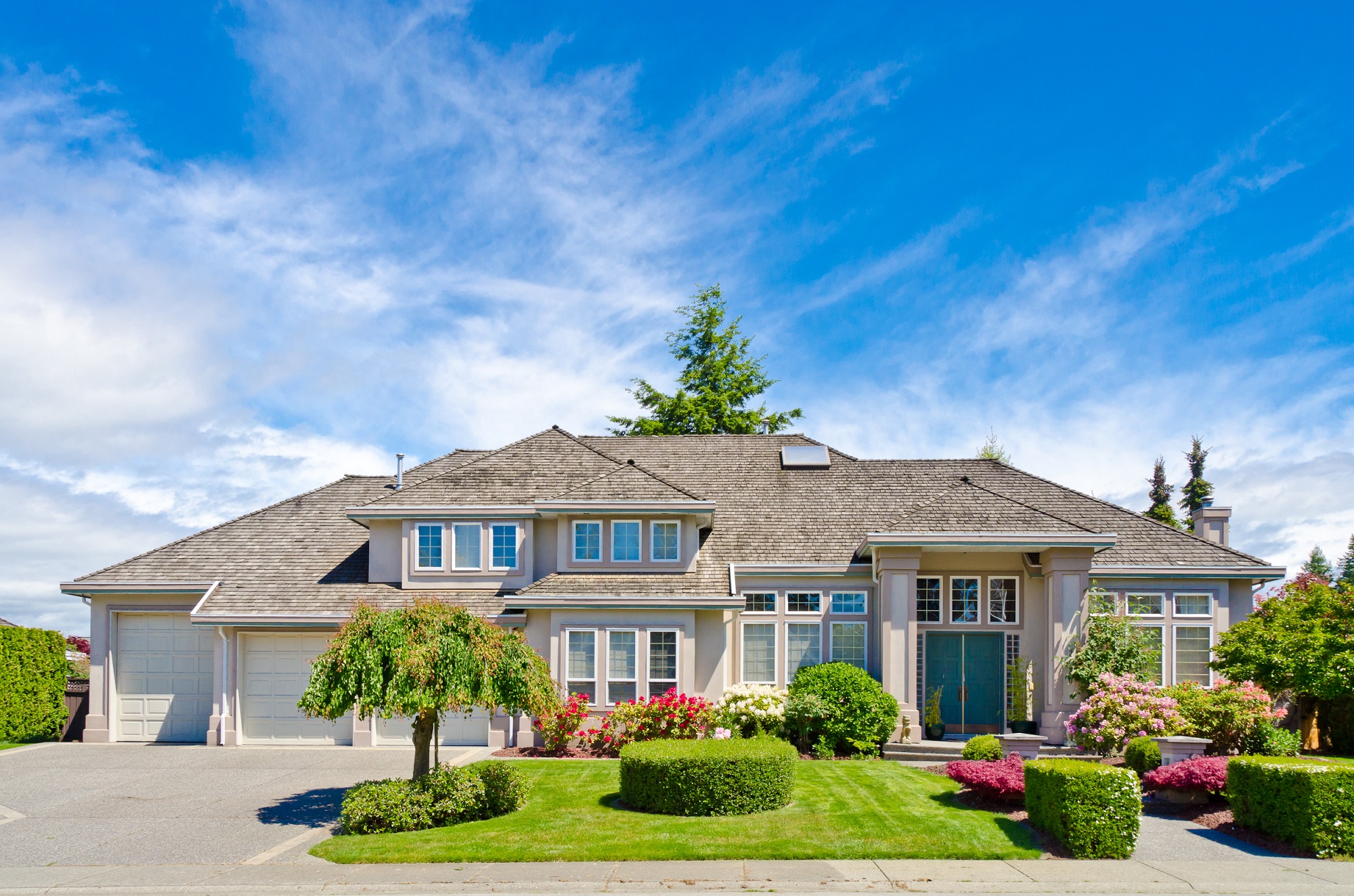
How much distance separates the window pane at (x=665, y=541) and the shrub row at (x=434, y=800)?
7.94 m

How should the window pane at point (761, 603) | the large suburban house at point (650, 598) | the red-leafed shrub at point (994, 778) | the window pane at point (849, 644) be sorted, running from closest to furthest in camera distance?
1. the red-leafed shrub at point (994, 778)
2. the large suburban house at point (650, 598)
3. the window pane at point (849, 644)
4. the window pane at point (761, 603)

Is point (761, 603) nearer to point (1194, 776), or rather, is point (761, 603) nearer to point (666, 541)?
point (666, 541)

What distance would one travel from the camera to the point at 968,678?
20484 millimetres

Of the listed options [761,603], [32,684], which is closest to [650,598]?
[761,603]

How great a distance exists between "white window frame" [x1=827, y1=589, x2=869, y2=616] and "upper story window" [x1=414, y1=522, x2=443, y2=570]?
8551mm

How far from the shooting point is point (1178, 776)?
13.4 metres

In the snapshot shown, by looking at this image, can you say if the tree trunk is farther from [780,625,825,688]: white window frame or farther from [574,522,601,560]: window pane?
[780,625,825,688]: white window frame

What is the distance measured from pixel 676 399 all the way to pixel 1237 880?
28.2m


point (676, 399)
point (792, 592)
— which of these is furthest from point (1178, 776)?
point (676, 399)

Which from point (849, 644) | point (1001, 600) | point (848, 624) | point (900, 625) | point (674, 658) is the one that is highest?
point (1001, 600)

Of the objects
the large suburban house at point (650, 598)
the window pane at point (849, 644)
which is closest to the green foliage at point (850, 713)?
the large suburban house at point (650, 598)

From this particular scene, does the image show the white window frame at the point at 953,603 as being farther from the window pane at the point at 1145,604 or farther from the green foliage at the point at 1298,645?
the green foliage at the point at 1298,645

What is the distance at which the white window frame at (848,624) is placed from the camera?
811 inches

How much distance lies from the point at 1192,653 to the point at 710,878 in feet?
48.8
